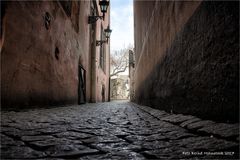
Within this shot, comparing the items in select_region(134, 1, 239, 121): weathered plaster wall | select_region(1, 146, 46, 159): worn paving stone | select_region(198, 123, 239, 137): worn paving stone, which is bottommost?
select_region(1, 146, 46, 159): worn paving stone

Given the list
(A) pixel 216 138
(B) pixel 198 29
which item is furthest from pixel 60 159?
(B) pixel 198 29

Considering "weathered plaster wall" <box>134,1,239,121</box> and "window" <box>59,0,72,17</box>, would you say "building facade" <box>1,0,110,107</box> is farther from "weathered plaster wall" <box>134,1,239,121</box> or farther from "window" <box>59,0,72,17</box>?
"weathered plaster wall" <box>134,1,239,121</box>

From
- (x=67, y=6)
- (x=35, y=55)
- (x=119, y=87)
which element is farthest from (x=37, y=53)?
(x=119, y=87)

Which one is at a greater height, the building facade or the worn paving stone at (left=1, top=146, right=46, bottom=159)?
the building facade

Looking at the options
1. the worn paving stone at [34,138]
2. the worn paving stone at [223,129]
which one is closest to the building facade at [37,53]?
the worn paving stone at [34,138]

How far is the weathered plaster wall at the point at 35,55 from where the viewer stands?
376 centimetres

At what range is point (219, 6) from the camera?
180 centimetres

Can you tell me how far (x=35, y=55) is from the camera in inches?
188

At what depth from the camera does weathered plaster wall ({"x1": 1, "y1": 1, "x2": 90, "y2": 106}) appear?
3.76m

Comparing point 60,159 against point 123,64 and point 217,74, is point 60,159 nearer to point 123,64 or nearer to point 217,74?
point 217,74

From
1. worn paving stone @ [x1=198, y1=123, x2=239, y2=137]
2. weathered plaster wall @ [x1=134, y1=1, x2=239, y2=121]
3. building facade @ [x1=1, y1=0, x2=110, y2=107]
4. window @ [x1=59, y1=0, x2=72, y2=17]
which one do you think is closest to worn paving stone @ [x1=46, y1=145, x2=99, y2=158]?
worn paving stone @ [x1=198, y1=123, x2=239, y2=137]

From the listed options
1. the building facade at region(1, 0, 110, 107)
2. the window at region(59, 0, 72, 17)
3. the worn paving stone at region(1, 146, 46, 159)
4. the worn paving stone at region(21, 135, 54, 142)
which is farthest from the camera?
the window at region(59, 0, 72, 17)

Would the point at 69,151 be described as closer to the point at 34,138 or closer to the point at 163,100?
the point at 34,138

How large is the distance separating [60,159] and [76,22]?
27.5 ft
